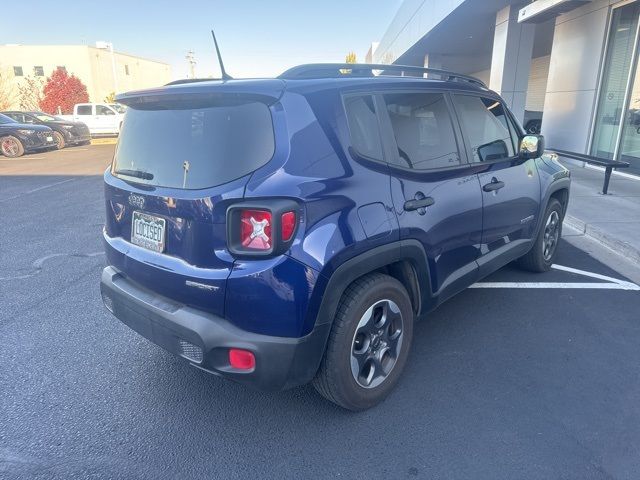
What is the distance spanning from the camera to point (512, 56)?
13438 millimetres

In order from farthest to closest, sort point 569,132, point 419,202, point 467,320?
point 569,132 → point 467,320 → point 419,202

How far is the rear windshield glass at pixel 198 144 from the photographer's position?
224cm

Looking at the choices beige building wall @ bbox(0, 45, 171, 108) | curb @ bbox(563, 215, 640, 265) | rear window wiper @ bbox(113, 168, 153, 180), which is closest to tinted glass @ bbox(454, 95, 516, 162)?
rear window wiper @ bbox(113, 168, 153, 180)

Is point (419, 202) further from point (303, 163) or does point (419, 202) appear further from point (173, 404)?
point (173, 404)

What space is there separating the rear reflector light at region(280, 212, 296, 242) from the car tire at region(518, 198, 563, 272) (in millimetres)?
3183

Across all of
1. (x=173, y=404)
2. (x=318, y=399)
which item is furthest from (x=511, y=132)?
(x=173, y=404)

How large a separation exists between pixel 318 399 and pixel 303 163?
1492 mm

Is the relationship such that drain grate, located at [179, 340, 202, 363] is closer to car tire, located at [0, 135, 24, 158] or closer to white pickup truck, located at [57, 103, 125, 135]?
car tire, located at [0, 135, 24, 158]

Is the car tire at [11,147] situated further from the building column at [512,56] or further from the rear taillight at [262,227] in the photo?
the rear taillight at [262,227]

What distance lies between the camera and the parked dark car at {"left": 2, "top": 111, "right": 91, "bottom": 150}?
1889 centimetres

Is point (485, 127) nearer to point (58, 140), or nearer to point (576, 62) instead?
point (576, 62)

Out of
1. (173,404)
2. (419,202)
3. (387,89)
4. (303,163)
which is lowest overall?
(173,404)

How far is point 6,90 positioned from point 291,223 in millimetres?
55912

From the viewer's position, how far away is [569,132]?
11.4 meters
